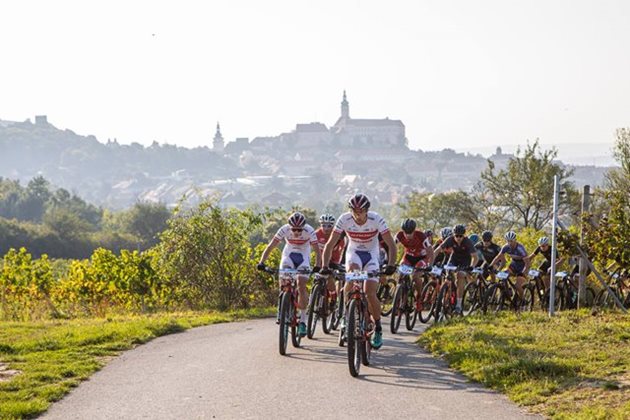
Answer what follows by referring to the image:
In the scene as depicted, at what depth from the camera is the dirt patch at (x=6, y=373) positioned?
899 centimetres

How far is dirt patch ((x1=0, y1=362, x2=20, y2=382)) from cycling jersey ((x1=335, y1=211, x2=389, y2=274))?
3.79 metres

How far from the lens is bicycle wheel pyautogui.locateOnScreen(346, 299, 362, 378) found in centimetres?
895

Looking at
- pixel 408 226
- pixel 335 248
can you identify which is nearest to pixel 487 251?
pixel 408 226

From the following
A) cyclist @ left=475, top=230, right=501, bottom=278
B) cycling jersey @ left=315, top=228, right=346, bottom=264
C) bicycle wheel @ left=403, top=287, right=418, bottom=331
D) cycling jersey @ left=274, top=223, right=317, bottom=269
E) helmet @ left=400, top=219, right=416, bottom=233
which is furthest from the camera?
cyclist @ left=475, top=230, right=501, bottom=278

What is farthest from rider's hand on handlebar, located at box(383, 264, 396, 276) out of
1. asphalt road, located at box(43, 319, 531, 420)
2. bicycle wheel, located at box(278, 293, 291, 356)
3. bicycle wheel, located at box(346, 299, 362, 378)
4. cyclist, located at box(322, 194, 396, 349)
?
bicycle wheel, located at box(278, 293, 291, 356)

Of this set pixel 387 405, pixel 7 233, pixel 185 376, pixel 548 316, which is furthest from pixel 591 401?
pixel 7 233

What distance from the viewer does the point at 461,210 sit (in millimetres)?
59812

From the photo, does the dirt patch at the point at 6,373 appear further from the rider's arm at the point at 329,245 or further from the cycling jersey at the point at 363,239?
the cycling jersey at the point at 363,239

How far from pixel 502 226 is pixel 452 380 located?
42.1 m

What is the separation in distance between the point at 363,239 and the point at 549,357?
2.39 m

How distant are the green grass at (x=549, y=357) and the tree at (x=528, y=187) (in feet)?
112

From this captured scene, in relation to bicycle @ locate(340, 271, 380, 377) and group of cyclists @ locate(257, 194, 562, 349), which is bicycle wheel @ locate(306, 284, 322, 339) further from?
bicycle @ locate(340, 271, 380, 377)

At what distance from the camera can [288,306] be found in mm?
10922

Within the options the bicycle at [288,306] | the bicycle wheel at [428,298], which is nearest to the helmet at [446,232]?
the bicycle wheel at [428,298]
